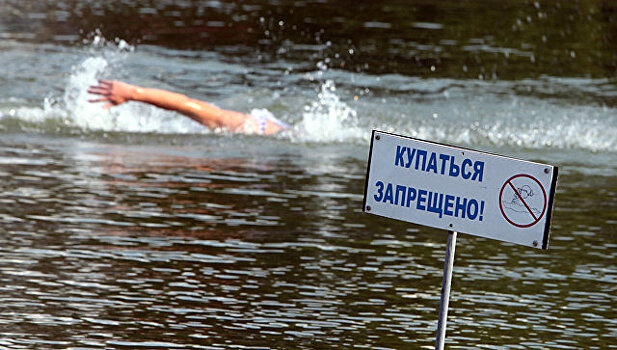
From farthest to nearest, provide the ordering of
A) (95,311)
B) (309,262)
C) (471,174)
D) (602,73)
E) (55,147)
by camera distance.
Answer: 1. (602,73)
2. (55,147)
3. (309,262)
4. (95,311)
5. (471,174)

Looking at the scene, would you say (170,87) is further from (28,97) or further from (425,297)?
(425,297)

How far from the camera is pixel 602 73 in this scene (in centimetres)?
2302

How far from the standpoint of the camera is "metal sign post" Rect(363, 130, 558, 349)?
6.17m

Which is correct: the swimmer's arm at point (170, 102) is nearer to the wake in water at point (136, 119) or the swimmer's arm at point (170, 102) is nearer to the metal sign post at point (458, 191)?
the wake in water at point (136, 119)

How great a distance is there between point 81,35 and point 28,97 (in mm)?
7180

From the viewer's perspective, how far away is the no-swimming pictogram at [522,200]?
20.2 feet

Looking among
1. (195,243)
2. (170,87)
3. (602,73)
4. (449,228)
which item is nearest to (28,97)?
(170,87)

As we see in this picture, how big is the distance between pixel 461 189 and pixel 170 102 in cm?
906

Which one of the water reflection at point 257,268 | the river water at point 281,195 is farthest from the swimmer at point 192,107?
the water reflection at point 257,268

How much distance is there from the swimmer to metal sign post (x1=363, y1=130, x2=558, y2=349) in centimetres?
837

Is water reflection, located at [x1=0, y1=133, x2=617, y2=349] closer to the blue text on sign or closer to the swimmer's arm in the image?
the swimmer's arm

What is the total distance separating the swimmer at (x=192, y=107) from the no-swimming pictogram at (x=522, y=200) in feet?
29.0

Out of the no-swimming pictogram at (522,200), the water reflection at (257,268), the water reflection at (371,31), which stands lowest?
the water reflection at (257,268)

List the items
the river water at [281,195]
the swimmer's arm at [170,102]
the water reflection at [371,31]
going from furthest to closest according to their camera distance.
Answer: the water reflection at [371,31] < the swimmer's arm at [170,102] < the river water at [281,195]
